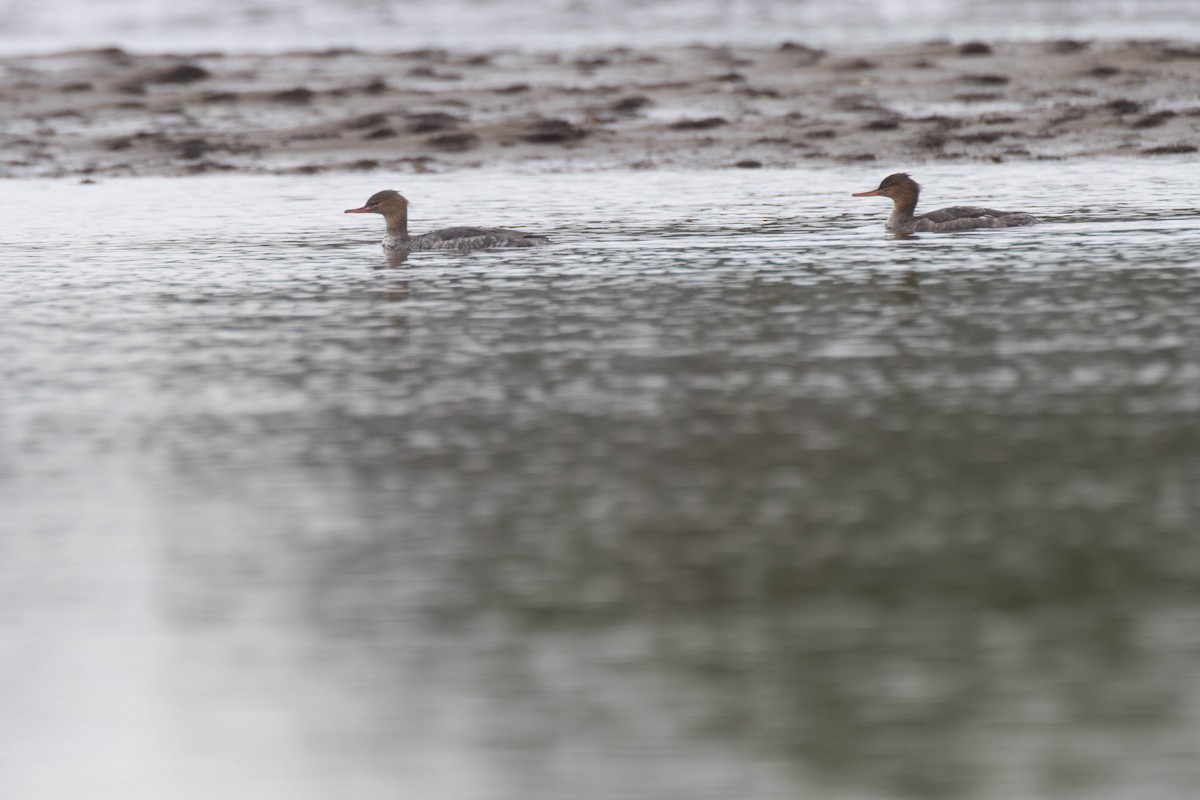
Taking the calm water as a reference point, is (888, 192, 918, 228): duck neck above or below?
above

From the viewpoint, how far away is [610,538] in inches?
271

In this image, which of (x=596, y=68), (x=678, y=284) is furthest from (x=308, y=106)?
(x=678, y=284)

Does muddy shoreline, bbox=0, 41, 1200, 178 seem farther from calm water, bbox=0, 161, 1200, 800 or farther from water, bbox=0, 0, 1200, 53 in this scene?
calm water, bbox=0, 161, 1200, 800

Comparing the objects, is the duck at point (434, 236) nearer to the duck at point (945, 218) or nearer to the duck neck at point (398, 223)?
the duck neck at point (398, 223)

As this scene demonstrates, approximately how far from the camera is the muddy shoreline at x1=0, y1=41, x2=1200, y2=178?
25203mm

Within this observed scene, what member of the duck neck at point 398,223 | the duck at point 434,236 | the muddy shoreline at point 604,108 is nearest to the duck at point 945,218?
the duck at point 434,236

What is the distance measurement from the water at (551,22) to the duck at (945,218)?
71.1 feet

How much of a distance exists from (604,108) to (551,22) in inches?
785

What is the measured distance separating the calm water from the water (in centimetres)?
2789

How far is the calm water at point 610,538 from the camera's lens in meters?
5.03

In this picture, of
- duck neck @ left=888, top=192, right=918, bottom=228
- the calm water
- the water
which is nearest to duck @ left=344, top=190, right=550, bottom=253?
the calm water

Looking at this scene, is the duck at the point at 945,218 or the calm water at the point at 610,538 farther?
the duck at the point at 945,218

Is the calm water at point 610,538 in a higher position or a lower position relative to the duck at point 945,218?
lower

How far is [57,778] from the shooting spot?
16.2ft
